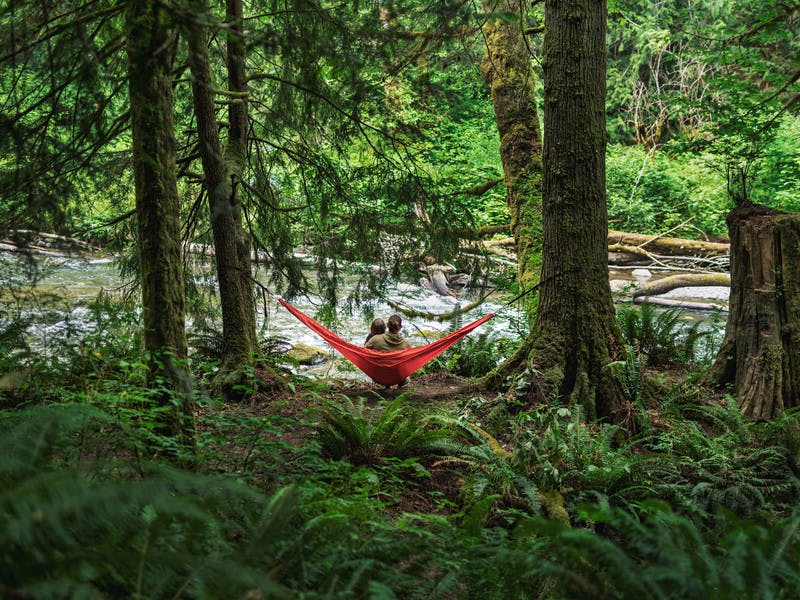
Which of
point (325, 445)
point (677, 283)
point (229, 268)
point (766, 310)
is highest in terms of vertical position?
point (229, 268)

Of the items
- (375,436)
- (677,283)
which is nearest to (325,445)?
(375,436)

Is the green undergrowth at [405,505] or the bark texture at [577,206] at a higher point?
the bark texture at [577,206]

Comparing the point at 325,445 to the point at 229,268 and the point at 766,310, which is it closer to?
the point at 229,268

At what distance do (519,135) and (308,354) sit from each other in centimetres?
393

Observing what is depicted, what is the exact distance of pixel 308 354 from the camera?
26.6ft

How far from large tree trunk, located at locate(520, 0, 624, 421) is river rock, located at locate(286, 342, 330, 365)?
4.63 metres

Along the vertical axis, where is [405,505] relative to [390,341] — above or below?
below

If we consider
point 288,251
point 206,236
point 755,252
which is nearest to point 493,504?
point 755,252

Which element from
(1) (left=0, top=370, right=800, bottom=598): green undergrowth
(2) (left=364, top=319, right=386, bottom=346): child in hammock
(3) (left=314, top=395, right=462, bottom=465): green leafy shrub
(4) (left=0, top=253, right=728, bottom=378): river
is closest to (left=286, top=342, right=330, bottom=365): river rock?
(4) (left=0, top=253, right=728, bottom=378): river

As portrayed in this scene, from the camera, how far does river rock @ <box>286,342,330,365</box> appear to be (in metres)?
7.98

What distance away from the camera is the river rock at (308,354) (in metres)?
7.98

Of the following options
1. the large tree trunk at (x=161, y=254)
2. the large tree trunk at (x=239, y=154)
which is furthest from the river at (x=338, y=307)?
the large tree trunk at (x=161, y=254)

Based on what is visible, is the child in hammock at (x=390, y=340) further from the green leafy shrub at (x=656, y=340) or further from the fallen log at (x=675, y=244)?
the fallen log at (x=675, y=244)

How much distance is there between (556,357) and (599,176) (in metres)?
1.21
